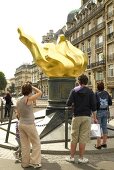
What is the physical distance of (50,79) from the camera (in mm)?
12812

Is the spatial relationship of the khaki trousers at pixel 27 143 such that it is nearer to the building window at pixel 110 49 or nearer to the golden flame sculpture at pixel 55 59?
the golden flame sculpture at pixel 55 59

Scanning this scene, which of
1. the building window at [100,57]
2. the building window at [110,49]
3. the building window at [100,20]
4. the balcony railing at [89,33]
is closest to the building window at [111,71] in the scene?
the building window at [110,49]

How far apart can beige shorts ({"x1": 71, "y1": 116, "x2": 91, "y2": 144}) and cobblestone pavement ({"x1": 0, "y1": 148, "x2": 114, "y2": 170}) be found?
1.74 feet

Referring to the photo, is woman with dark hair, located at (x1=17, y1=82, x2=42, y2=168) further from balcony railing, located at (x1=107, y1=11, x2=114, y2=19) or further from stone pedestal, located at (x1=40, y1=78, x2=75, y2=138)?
balcony railing, located at (x1=107, y1=11, x2=114, y2=19)

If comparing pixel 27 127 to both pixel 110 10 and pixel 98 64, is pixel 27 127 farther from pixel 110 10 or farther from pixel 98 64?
pixel 98 64

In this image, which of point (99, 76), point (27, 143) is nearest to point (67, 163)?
point (27, 143)

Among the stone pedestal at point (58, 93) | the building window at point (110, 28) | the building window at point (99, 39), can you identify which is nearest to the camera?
the stone pedestal at point (58, 93)

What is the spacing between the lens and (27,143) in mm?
7184

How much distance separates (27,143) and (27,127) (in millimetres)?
398

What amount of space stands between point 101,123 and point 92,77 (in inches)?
1791

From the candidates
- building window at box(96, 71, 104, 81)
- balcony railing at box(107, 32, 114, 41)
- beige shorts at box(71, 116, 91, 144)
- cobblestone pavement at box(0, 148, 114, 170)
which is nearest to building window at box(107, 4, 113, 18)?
balcony railing at box(107, 32, 114, 41)

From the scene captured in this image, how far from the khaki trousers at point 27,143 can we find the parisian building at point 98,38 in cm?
3999

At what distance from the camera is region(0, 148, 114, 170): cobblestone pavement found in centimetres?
720

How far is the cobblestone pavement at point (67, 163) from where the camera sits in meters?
7.20
